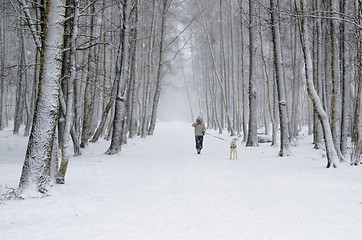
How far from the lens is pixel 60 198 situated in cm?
483

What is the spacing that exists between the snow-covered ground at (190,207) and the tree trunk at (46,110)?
1.34 ft

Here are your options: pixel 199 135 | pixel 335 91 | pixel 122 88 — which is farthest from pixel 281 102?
pixel 122 88

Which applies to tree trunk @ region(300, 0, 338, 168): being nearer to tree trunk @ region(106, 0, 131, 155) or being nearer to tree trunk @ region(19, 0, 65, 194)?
tree trunk @ region(106, 0, 131, 155)

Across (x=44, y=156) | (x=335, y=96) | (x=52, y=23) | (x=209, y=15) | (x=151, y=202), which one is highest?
(x=209, y=15)

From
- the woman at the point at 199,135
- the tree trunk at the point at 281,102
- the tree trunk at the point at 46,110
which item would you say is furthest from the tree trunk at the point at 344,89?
the tree trunk at the point at 46,110

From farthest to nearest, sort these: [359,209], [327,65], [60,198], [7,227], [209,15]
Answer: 1. [209,15]
2. [327,65]
3. [60,198]
4. [359,209]
5. [7,227]

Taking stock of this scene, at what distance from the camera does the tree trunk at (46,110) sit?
15.8 feet

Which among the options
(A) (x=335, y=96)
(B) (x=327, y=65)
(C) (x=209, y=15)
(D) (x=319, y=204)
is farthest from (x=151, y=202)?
(C) (x=209, y=15)

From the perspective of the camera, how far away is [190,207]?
14.3 feet

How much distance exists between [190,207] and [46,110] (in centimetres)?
305

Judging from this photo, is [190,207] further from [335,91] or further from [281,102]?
[281,102]

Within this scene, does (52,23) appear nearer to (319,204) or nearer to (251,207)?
(251,207)

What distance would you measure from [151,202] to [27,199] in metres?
2.09

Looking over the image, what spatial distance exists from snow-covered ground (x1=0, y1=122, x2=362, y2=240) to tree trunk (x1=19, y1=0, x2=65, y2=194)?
409 mm
